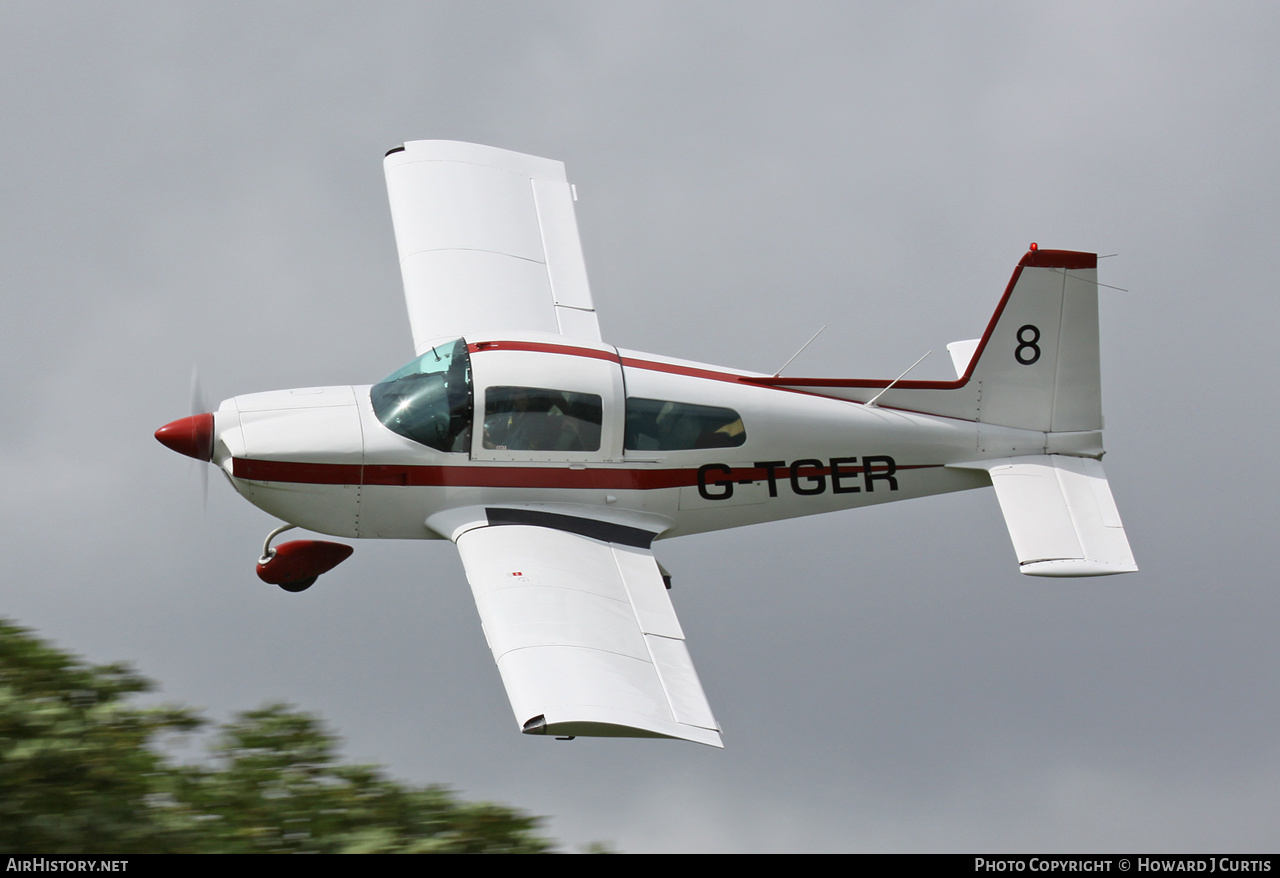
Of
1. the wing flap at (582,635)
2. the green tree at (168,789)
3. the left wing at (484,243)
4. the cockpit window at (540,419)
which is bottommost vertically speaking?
the green tree at (168,789)

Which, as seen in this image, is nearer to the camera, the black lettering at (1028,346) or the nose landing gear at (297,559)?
the nose landing gear at (297,559)

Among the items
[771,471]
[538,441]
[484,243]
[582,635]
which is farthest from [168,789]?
[484,243]

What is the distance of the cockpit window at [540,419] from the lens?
1415 centimetres

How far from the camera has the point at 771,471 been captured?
49.2 ft

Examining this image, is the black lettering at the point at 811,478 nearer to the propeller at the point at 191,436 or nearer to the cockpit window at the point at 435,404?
the cockpit window at the point at 435,404

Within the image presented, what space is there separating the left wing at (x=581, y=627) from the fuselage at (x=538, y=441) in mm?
435

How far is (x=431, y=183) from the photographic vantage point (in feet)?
58.9

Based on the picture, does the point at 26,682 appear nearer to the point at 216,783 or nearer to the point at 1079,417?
the point at 216,783

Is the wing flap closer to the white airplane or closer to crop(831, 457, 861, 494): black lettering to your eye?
the white airplane

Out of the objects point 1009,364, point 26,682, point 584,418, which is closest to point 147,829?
point 26,682

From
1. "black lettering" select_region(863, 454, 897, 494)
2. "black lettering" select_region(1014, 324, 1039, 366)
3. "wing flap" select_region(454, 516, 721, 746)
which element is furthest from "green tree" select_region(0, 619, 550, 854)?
"black lettering" select_region(1014, 324, 1039, 366)

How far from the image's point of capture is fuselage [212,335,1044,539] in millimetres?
14047

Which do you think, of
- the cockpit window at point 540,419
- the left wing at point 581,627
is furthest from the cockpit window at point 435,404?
the left wing at point 581,627

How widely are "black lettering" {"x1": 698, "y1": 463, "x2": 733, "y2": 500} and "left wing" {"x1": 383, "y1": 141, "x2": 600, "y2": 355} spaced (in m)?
2.49
